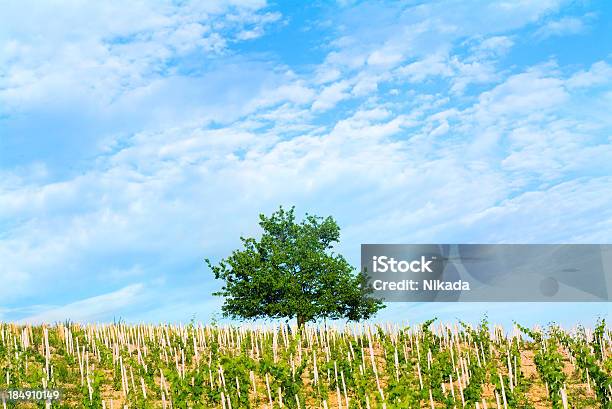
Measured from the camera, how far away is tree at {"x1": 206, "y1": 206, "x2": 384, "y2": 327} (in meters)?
33.5

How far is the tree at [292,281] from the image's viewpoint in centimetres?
3353

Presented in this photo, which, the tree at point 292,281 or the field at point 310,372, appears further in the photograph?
the tree at point 292,281

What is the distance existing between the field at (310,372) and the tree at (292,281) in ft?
6.47

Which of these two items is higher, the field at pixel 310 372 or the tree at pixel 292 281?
the tree at pixel 292 281

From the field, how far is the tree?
6.47 feet

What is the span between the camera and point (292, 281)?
33469mm

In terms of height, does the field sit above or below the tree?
below

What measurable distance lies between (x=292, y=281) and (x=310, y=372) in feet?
40.3

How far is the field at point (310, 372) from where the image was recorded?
17.8 metres

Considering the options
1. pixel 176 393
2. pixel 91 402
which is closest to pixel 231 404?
pixel 176 393

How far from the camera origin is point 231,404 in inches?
710

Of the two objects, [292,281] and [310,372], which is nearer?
[310,372]

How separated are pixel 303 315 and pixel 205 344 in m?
6.09

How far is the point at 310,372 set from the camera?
21.3 metres
